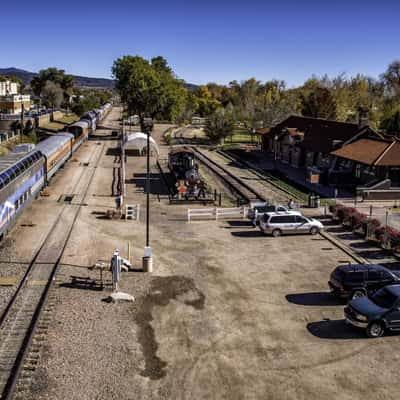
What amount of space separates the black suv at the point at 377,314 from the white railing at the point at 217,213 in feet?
53.5

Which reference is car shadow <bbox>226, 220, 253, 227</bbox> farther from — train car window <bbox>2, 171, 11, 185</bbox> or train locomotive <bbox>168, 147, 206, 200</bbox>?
train car window <bbox>2, 171, 11, 185</bbox>

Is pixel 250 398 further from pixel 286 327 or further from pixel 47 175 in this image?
pixel 47 175

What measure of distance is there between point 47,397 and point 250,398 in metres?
5.43

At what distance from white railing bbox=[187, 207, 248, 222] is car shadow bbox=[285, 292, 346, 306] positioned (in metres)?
13.1

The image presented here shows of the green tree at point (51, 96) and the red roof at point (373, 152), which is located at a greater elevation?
the green tree at point (51, 96)

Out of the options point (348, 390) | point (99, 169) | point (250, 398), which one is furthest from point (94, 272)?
point (99, 169)

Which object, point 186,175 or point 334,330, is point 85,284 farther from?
point 186,175

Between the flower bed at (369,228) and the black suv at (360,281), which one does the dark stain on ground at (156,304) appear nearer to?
the black suv at (360,281)

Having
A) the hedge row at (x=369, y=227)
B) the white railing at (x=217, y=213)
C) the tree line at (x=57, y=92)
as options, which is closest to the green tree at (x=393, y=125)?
the hedge row at (x=369, y=227)

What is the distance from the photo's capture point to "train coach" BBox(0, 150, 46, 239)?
25016 millimetres

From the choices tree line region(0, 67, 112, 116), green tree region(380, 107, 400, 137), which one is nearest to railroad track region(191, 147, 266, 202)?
green tree region(380, 107, 400, 137)

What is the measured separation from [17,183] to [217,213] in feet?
42.4

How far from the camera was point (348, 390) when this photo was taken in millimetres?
13492

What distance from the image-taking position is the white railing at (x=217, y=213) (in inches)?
1286
